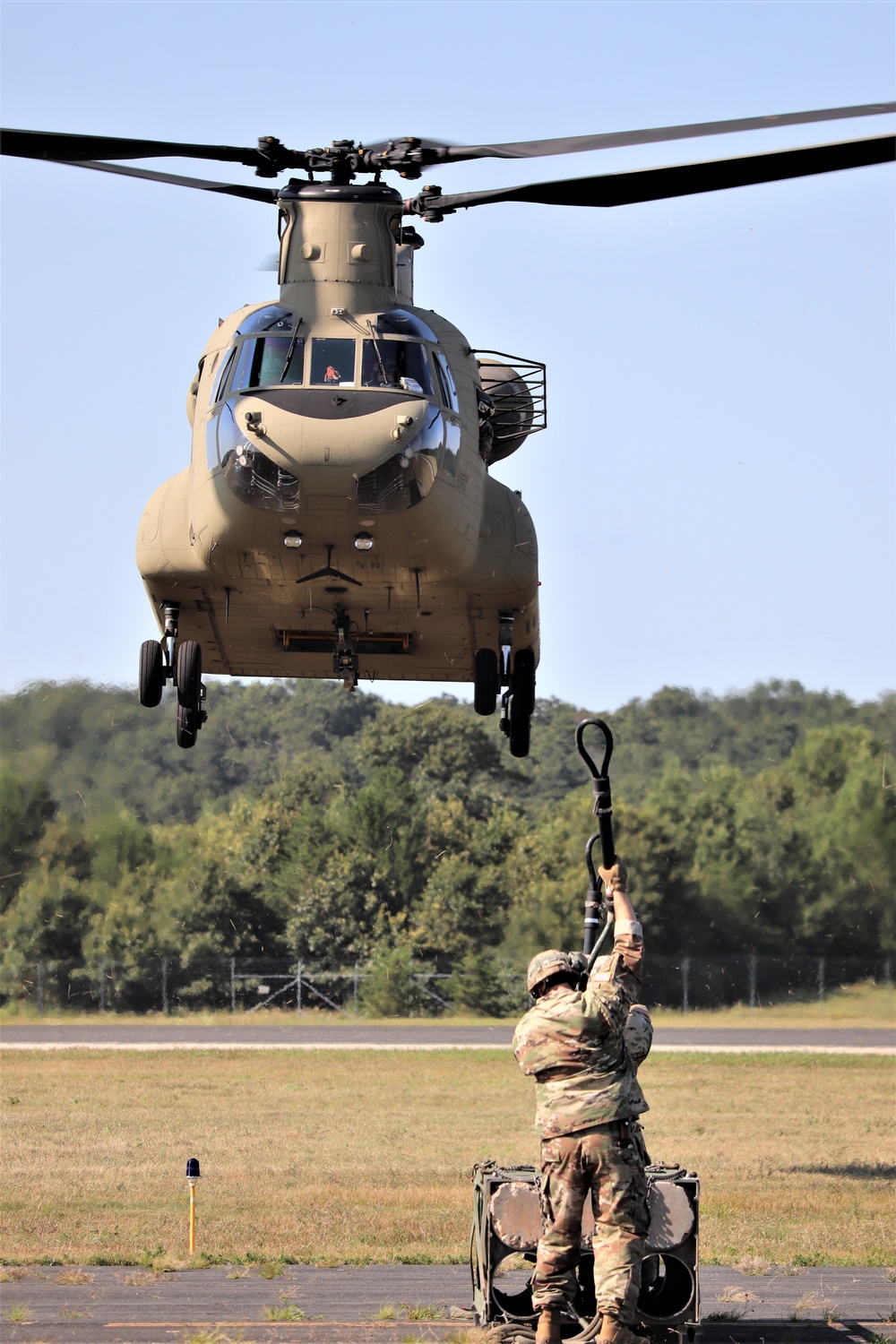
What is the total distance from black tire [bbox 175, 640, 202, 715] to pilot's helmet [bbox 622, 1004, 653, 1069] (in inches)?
332

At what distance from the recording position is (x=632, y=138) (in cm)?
1266

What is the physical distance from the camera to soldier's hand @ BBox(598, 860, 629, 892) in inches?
361

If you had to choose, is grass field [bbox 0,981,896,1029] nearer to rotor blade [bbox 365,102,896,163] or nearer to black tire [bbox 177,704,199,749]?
black tire [bbox 177,704,199,749]

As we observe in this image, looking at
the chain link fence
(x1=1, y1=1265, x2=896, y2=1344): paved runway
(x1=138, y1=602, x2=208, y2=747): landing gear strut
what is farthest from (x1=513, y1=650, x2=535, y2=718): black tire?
the chain link fence

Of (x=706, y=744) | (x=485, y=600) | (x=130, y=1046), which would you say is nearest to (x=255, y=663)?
(x=485, y=600)

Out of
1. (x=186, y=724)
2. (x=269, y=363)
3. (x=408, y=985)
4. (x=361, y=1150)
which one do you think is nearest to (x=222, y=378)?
(x=269, y=363)

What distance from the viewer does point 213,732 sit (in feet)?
243

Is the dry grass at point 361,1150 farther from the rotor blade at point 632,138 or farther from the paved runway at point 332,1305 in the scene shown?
the rotor blade at point 632,138

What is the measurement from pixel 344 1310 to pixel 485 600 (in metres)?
7.15

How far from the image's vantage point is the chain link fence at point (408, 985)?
43.6m

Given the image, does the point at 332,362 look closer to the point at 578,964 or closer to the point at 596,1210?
the point at 578,964

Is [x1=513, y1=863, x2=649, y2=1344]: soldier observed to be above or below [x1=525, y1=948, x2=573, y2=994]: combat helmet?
below

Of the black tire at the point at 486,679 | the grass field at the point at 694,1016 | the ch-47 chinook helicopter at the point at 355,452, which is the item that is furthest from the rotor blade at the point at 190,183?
the grass field at the point at 694,1016

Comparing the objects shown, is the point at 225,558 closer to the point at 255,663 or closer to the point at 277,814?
the point at 255,663
